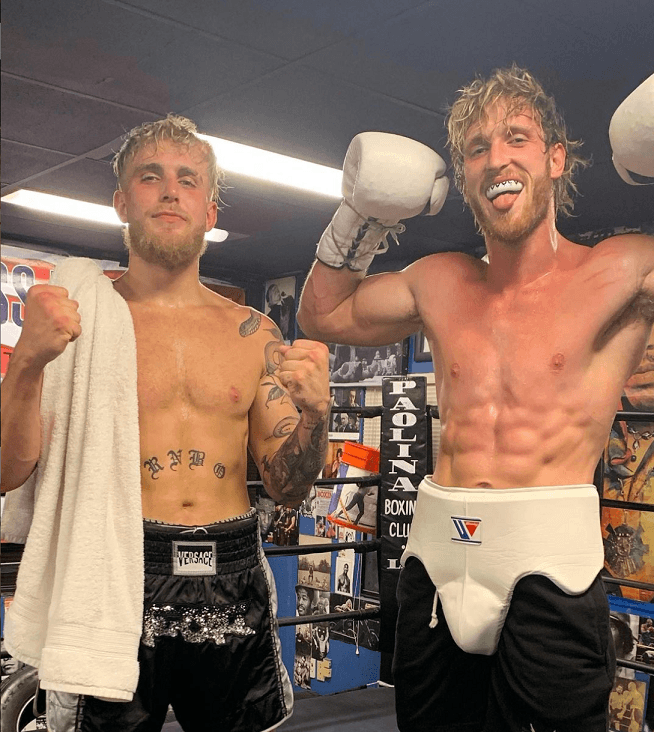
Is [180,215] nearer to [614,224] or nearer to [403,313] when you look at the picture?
[403,313]

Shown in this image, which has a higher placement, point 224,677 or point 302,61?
point 302,61

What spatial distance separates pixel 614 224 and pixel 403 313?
3.02 m

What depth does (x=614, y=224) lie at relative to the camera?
4.29 m

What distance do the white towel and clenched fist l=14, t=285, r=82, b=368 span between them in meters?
0.19

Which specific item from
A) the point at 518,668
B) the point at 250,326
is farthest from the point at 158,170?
the point at 518,668

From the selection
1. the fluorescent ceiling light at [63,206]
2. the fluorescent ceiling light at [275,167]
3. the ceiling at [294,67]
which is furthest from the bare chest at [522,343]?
the fluorescent ceiling light at [63,206]

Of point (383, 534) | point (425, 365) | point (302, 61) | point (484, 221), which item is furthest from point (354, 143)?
point (425, 365)

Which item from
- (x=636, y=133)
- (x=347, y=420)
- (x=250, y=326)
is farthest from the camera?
(x=347, y=420)

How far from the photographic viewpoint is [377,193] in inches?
60.9

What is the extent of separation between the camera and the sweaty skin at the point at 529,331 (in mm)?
1438

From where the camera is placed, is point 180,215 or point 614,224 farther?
point 614,224

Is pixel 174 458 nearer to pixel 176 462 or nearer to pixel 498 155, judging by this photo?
pixel 176 462

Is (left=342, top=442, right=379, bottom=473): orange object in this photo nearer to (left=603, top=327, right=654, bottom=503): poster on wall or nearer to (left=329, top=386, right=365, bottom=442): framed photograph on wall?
(left=603, top=327, right=654, bottom=503): poster on wall

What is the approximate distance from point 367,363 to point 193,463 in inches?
159
